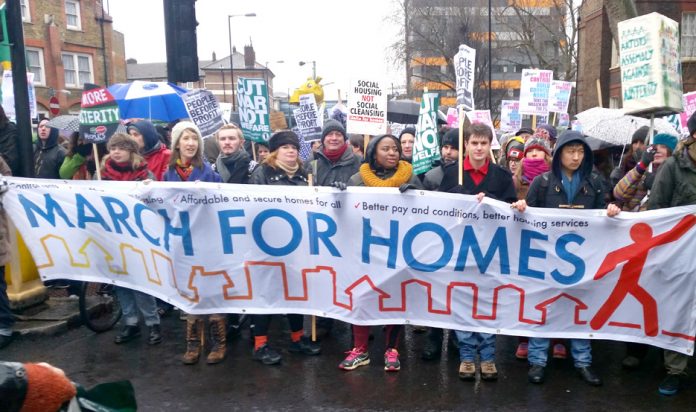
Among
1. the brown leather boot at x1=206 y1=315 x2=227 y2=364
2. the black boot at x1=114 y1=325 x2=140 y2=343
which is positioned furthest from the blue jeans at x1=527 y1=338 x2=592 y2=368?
the black boot at x1=114 y1=325 x2=140 y2=343

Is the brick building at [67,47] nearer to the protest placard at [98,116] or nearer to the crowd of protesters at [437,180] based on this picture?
the protest placard at [98,116]

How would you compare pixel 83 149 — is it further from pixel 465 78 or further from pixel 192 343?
pixel 465 78

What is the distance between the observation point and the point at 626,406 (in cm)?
421

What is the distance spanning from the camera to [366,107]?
6.40m

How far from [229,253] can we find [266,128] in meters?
3.62

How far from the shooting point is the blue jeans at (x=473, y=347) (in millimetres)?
4746

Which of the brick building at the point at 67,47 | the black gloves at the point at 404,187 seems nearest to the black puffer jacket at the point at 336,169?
the black gloves at the point at 404,187

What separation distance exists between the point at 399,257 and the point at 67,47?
116 feet

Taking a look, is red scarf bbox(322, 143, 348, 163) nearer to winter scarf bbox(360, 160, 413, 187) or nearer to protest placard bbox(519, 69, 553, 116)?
winter scarf bbox(360, 160, 413, 187)

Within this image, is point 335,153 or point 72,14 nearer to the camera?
point 335,153

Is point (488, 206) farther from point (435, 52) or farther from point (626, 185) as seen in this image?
point (435, 52)

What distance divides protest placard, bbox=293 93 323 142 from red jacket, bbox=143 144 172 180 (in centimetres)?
221

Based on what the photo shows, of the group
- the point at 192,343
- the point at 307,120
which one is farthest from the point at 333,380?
the point at 307,120

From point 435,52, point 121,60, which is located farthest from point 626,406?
point 121,60
